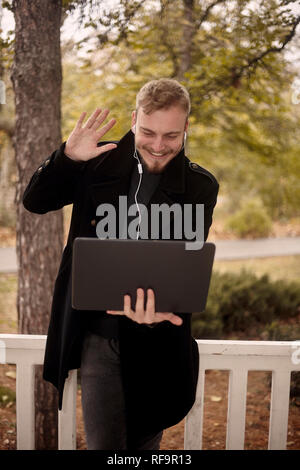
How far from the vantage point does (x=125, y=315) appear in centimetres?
158

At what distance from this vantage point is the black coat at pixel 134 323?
1.63 meters

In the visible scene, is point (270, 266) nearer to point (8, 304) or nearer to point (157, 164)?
point (8, 304)

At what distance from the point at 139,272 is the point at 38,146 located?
1.47 meters

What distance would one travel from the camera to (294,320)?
5.22 meters

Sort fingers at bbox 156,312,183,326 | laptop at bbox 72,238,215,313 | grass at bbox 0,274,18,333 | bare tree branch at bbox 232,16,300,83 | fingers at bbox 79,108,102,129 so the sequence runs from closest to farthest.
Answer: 1. laptop at bbox 72,238,215,313
2. fingers at bbox 156,312,183,326
3. fingers at bbox 79,108,102,129
4. bare tree branch at bbox 232,16,300,83
5. grass at bbox 0,274,18,333

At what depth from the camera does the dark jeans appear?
5.23ft

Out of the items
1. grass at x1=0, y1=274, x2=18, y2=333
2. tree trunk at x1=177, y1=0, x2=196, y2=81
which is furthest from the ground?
tree trunk at x1=177, y1=0, x2=196, y2=81

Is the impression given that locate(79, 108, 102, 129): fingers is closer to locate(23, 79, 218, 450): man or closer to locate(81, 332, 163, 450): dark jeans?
locate(23, 79, 218, 450): man

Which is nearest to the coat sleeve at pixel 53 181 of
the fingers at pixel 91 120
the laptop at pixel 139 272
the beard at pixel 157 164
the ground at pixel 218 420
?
the fingers at pixel 91 120

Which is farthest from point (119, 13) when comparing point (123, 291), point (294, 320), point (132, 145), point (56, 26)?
point (294, 320)

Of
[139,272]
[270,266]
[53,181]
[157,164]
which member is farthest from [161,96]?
[270,266]
